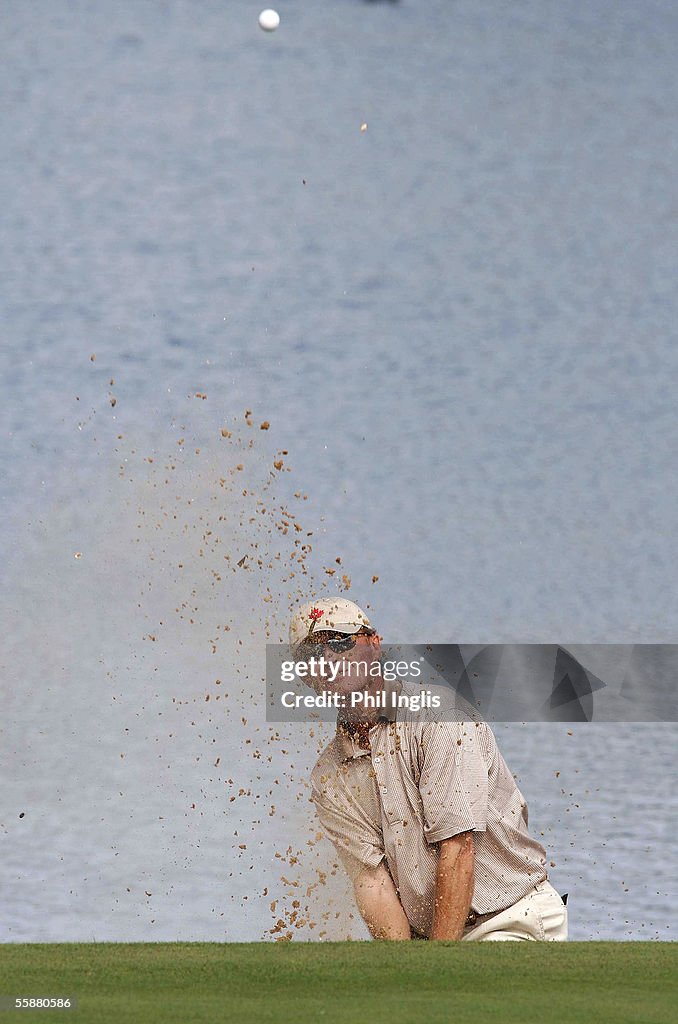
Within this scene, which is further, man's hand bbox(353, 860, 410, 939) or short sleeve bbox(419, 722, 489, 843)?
man's hand bbox(353, 860, 410, 939)

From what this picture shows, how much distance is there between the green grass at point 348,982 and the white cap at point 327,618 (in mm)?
610

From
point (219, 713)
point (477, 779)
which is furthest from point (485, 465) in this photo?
point (477, 779)

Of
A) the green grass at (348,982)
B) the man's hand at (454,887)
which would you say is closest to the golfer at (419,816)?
the man's hand at (454,887)

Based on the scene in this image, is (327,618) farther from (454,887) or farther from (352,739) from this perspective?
(454,887)

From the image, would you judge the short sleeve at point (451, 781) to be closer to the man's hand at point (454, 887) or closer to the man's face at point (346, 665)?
the man's hand at point (454, 887)

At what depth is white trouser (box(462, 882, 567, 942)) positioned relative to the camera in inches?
93.0

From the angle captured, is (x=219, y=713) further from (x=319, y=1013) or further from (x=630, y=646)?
(x=319, y=1013)

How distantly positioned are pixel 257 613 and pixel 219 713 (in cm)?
128

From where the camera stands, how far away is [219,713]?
8.49m

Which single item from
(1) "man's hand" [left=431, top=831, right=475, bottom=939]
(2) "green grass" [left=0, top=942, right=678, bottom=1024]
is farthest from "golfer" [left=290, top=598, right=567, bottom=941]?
(2) "green grass" [left=0, top=942, right=678, bottom=1024]

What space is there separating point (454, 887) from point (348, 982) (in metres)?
0.58

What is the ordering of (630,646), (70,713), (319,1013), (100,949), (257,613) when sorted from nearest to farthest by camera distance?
1. (319,1013)
2. (100,949)
3. (257,613)
4. (70,713)
5. (630,646)

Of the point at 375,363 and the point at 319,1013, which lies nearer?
the point at 319,1013

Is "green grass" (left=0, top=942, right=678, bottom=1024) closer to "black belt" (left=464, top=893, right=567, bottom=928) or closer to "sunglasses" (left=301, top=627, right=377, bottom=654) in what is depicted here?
"black belt" (left=464, top=893, right=567, bottom=928)
